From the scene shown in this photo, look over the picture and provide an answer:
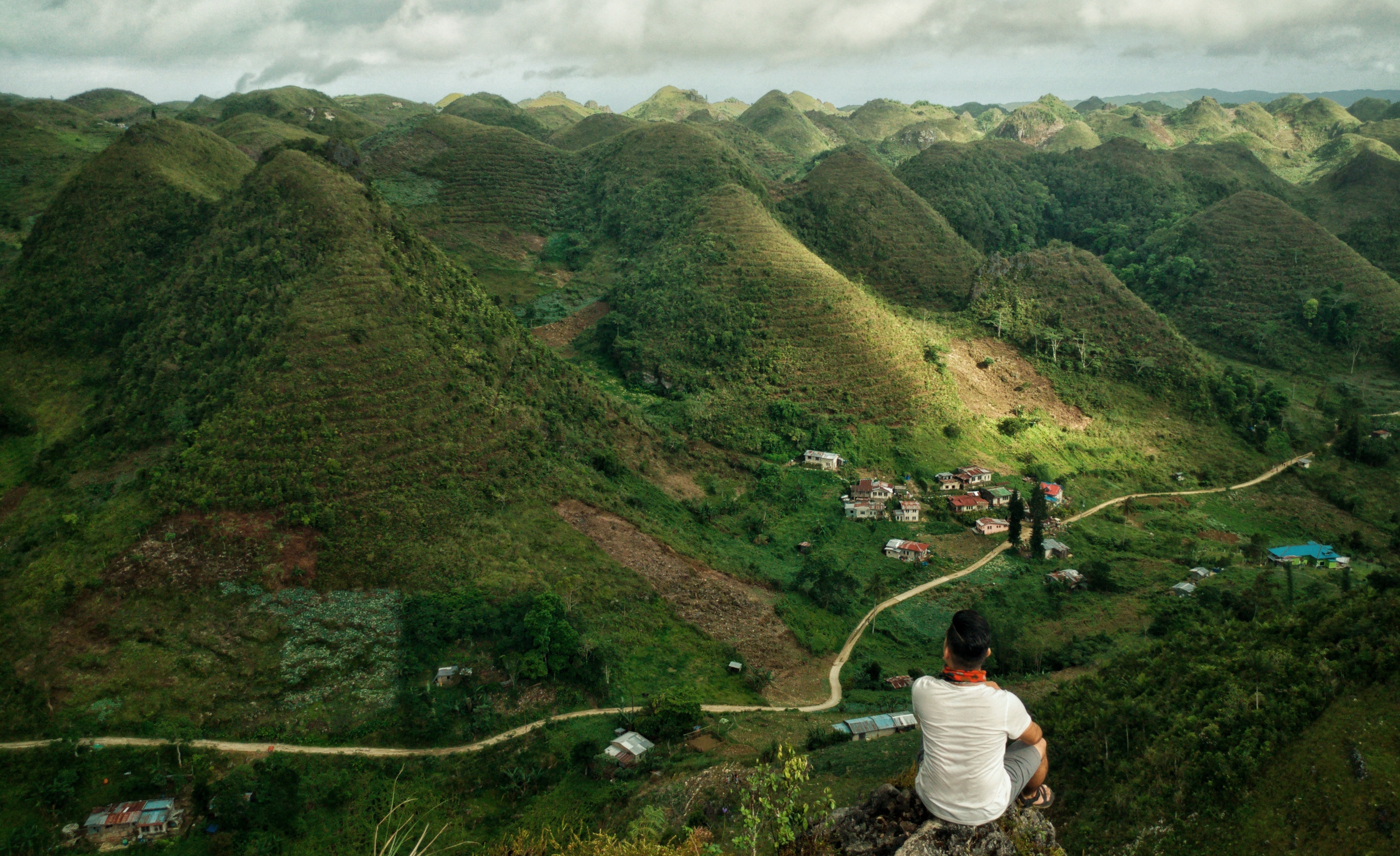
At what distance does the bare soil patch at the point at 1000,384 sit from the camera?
5138 centimetres

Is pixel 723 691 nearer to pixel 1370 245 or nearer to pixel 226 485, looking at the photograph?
pixel 226 485

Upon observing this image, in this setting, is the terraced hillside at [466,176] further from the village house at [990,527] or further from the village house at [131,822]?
the village house at [131,822]

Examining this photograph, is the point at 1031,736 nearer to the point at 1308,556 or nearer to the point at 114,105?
the point at 1308,556

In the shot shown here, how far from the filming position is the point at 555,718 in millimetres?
24188

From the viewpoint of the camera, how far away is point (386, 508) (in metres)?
28.8

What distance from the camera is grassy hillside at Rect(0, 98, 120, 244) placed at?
54781 millimetres

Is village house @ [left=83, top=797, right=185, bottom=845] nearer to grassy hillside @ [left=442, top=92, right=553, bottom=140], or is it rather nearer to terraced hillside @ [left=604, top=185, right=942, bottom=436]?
terraced hillside @ [left=604, top=185, right=942, bottom=436]

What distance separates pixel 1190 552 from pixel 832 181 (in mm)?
56313

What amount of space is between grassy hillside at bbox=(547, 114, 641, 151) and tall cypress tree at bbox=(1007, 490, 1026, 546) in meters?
89.6

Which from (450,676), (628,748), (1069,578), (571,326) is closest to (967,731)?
(628,748)

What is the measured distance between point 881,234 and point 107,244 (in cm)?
6236

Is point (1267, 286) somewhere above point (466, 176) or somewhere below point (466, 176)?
below

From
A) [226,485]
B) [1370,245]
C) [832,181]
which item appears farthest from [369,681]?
[1370,245]

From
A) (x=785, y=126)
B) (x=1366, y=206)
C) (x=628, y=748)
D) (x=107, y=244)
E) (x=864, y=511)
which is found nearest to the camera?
(x=628, y=748)
